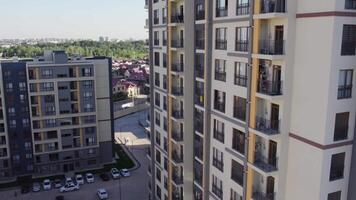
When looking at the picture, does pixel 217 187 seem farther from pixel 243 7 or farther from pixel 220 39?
pixel 243 7

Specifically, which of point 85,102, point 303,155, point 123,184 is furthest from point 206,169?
point 85,102

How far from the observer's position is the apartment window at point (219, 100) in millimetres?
25983

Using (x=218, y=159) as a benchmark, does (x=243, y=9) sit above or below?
above

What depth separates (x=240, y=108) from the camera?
23.8 metres

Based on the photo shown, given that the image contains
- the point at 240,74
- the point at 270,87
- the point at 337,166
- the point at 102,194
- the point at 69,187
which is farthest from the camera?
the point at 69,187

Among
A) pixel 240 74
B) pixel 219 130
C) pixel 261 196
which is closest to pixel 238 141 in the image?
pixel 219 130

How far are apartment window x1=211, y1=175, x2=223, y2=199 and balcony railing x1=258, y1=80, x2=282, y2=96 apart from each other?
30.9ft

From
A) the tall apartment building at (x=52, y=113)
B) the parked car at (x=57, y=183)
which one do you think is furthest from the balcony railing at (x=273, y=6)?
the parked car at (x=57, y=183)

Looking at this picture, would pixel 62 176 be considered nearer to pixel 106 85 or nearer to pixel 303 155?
pixel 106 85

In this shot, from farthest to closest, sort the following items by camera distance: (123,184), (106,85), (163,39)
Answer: (106,85) → (123,184) → (163,39)

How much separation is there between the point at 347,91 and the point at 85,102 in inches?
1973

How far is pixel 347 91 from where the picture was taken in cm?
1873

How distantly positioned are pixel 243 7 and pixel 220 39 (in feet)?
11.7

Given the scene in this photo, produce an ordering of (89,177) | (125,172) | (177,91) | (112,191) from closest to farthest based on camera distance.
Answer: (177,91) < (112,191) < (89,177) < (125,172)
